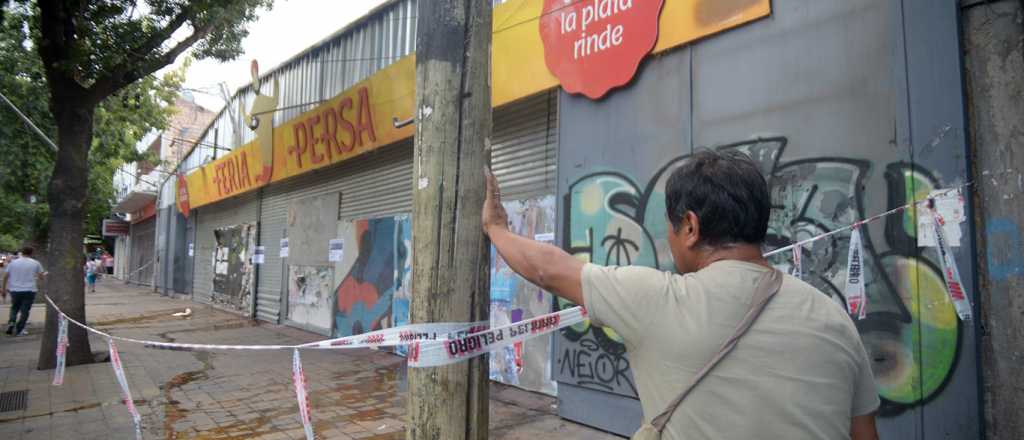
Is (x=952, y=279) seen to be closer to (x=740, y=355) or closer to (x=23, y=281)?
(x=740, y=355)

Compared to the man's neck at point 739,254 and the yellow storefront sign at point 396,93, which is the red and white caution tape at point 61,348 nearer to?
the yellow storefront sign at point 396,93

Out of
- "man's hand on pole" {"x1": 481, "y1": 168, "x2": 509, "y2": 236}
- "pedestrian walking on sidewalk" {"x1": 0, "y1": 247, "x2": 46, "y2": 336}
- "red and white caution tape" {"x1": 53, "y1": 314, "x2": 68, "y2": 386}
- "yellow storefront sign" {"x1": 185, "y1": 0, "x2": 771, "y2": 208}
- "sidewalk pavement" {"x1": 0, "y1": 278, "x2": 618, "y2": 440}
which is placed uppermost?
"yellow storefront sign" {"x1": 185, "y1": 0, "x2": 771, "y2": 208}

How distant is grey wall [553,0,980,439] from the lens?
3.31m

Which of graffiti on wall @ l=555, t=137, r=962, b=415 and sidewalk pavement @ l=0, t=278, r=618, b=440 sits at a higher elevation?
graffiti on wall @ l=555, t=137, r=962, b=415

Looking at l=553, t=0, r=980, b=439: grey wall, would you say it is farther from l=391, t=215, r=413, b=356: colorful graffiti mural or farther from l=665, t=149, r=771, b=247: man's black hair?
l=391, t=215, r=413, b=356: colorful graffiti mural

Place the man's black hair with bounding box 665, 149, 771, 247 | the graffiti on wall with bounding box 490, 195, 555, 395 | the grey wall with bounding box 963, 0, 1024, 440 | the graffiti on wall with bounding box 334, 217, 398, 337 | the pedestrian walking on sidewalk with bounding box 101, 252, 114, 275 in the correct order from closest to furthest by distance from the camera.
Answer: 1. the man's black hair with bounding box 665, 149, 771, 247
2. the grey wall with bounding box 963, 0, 1024, 440
3. the graffiti on wall with bounding box 490, 195, 555, 395
4. the graffiti on wall with bounding box 334, 217, 398, 337
5. the pedestrian walking on sidewalk with bounding box 101, 252, 114, 275

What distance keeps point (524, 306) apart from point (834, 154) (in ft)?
11.8

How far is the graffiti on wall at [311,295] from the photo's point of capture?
10992 millimetres

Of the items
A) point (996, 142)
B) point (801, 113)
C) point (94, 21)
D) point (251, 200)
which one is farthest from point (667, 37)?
point (251, 200)

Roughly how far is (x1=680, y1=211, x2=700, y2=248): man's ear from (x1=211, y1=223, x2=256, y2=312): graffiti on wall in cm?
1480

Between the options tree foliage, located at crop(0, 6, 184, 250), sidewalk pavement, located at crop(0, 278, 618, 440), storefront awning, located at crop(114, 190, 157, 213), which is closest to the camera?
sidewalk pavement, located at crop(0, 278, 618, 440)

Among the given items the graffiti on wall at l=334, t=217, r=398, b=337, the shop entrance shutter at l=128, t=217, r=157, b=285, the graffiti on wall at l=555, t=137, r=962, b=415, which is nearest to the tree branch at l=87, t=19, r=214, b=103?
the graffiti on wall at l=334, t=217, r=398, b=337

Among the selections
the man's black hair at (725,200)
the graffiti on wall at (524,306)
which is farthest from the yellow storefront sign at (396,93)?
the man's black hair at (725,200)

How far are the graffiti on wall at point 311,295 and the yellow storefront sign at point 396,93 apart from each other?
2028 mm
